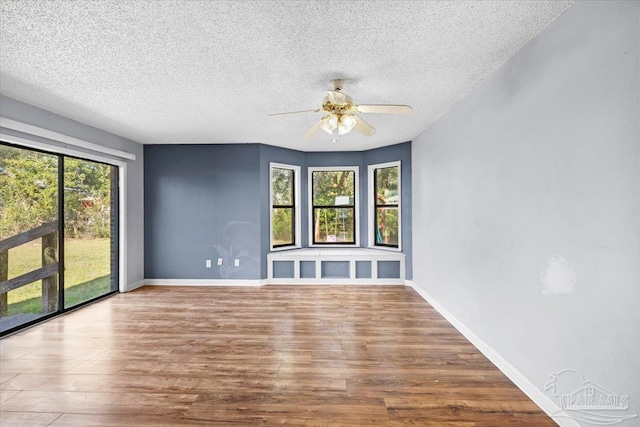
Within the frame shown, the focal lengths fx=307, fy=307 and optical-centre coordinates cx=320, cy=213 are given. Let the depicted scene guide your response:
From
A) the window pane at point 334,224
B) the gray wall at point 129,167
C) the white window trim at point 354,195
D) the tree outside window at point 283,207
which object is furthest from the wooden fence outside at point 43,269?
the window pane at point 334,224

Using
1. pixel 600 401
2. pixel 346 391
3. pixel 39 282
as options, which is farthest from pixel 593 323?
pixel 39 282

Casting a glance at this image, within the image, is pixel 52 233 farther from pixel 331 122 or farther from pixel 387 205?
pixel 387 205

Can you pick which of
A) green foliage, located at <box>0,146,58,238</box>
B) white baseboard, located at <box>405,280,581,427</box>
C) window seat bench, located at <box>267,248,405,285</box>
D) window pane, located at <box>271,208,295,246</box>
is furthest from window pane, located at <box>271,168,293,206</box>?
white baseboard, located at <box>405,280,581,427</box>

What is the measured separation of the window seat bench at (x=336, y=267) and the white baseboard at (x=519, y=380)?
5.73 feet

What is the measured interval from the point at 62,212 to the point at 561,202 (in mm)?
5161

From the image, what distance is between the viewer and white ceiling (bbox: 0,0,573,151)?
1.84m

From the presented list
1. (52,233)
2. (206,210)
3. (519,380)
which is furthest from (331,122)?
(52,233)

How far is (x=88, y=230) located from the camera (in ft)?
14.4

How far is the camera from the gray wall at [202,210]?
5375 millimetres

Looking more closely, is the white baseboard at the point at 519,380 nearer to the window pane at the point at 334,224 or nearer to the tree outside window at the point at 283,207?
the window pane at the point at 334,224

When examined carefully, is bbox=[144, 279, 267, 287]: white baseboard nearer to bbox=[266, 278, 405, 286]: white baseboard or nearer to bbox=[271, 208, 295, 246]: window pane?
bbox=[266, 278, 405, 286]: white baseboard

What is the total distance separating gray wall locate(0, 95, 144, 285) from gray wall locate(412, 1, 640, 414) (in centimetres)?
472

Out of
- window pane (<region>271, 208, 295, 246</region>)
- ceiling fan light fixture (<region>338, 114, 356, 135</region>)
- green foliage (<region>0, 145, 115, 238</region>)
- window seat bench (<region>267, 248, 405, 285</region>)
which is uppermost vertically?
ceiling fan light fixture (<region>338, 114, 356, 135</region>)

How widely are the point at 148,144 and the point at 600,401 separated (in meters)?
6.29
